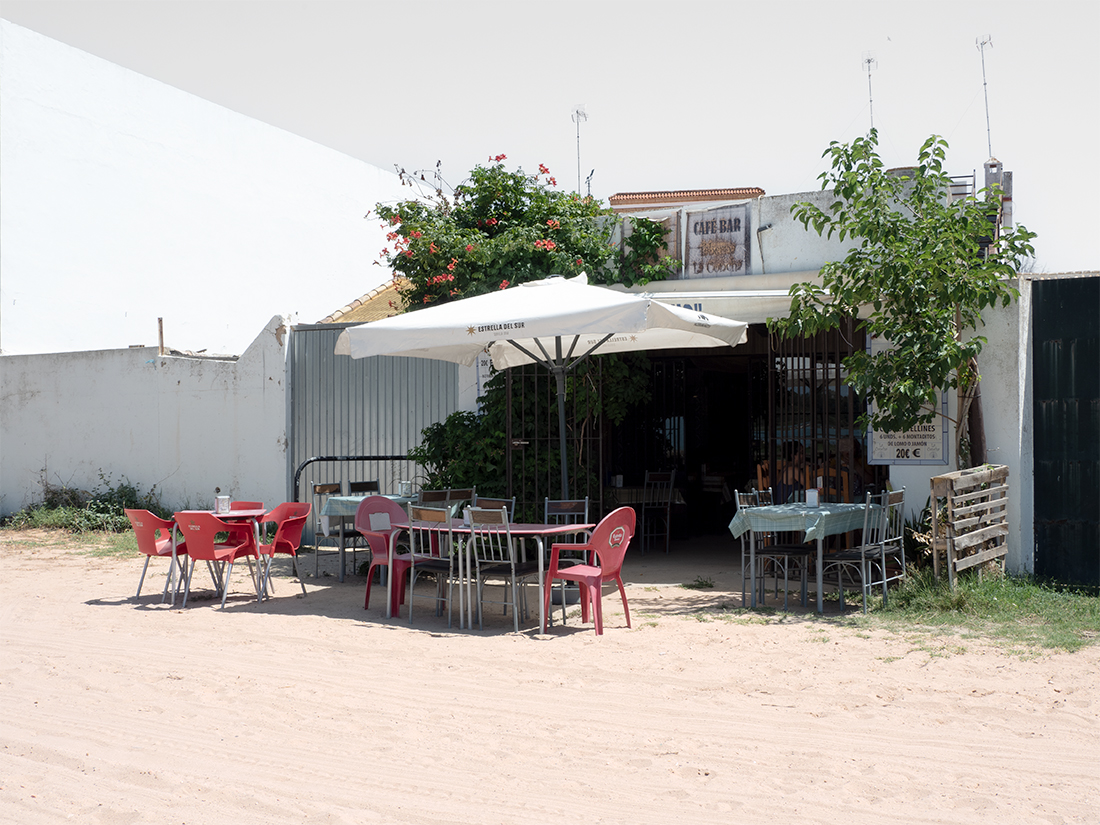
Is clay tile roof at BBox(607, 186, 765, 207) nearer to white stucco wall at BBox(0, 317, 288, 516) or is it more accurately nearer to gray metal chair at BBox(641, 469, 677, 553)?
white stucco wall at BBox(0, 317, 288, 516)

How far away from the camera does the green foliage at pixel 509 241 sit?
987cm

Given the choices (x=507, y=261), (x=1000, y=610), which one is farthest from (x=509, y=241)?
(x=1000, y=610)

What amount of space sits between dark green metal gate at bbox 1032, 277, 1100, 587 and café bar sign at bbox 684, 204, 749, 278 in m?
2.74

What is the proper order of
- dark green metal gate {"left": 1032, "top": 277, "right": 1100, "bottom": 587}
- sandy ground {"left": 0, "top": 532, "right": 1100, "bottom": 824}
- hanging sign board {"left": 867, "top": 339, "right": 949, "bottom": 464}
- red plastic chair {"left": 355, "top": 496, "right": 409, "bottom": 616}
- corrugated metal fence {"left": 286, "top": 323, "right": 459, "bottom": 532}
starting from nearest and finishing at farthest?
sandy ground {"left": 0, "top": 532, "right": 1100, "bottom": 824} → red plastic chair {"left": 355, "top": 496, "right": 409, "bottom": 616} → dark green metal gate {"left": 1032, "top": 277, "right": 1100, "bottom": 587} → hanging sign board {"left": 867, "top": 339, "right": 949, "bottom": 464} → corrugated metal fence {"left": 286, "top": 323, "right": 459, "bottom": 532}

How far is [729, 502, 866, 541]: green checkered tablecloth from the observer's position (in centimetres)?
705

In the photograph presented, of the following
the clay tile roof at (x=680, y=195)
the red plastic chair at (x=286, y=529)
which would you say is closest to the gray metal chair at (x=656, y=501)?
the red plastic chair at (x=286, y=529)

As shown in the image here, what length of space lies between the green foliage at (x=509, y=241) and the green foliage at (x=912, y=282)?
7.49ft

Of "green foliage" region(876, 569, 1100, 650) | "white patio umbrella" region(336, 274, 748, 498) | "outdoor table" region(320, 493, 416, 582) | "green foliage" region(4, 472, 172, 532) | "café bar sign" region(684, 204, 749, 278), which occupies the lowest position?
"green foliage" region(876, 569, 1100, 650)

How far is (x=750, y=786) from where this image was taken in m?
3.72

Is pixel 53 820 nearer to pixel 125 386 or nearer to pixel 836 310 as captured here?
pixel 836 310

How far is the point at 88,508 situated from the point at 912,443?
1099cm

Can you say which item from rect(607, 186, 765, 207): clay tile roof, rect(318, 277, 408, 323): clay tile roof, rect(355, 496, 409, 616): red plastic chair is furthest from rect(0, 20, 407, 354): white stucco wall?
rect(355, 496, 409, 616): red plastic chair

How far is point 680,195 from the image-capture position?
24344 millimetres

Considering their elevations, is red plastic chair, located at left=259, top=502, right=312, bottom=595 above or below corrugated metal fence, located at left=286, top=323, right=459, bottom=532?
below
